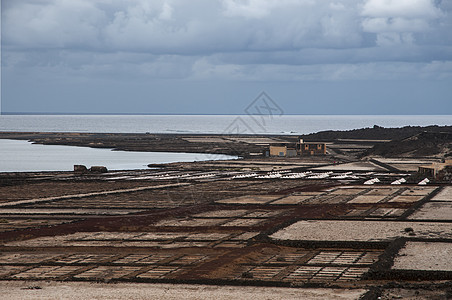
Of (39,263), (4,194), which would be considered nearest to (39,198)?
(4,194)

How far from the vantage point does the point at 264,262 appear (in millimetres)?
22203

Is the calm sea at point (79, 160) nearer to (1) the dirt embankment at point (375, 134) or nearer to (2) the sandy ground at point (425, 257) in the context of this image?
(2) the sandy ground at point (425, 257)

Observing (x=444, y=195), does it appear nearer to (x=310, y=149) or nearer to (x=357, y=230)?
(x=357, y=230)

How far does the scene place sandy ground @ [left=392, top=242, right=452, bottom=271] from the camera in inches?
786

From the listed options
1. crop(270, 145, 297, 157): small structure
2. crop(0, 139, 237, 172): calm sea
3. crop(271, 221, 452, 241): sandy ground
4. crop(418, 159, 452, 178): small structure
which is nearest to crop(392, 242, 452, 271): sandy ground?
crop(271, 221, 452, 241): sandy ground

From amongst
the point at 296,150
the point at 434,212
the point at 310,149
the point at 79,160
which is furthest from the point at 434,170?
the point at 79,160

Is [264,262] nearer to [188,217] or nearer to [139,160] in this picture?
[188,217]

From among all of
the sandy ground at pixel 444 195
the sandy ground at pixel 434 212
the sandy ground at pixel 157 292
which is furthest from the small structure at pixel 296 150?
the sandy ground at pixel 157 292

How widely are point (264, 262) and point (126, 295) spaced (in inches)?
228

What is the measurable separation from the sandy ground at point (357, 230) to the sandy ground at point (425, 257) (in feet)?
7.03

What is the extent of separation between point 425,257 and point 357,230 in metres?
6.12

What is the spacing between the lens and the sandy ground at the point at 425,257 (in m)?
20.0

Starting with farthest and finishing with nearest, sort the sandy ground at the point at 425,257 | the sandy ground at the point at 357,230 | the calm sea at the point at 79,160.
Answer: the calm sea at the point at 79,160, the sandy ground at the point at 357,230, the sandy ground at the point at 425,257

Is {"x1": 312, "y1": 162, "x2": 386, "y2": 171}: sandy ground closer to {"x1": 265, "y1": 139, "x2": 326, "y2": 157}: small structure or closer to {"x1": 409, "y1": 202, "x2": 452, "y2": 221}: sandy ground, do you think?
{"x1": 265, "y1": 139, "x2": 326, "y2": 157}: small structure
